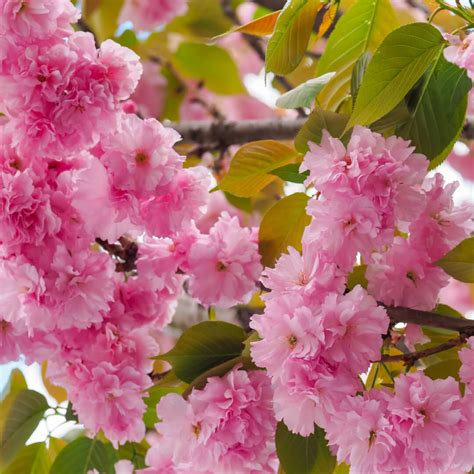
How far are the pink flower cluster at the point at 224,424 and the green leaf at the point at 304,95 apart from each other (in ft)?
0.82

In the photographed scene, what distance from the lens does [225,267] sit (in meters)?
0.92

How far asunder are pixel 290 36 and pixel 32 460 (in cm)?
61

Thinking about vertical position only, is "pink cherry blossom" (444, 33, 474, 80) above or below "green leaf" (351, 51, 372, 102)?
above

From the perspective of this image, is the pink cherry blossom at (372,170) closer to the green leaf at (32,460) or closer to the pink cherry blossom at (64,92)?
the pink cherry blossom at (64,92)

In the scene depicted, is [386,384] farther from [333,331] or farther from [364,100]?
[364,100]

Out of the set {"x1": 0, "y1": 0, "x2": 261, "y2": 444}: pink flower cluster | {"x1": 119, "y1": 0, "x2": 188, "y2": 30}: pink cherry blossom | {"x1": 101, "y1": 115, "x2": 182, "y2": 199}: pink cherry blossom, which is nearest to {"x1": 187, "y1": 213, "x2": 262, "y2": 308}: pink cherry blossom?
{"x1": 0, "y1": 0, "x2": 261, "y2": 444}: pink flower cluster

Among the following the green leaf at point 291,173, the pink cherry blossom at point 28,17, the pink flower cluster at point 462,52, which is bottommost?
the green leaf at point 291,173

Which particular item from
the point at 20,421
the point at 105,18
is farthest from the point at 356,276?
the point at 105,18

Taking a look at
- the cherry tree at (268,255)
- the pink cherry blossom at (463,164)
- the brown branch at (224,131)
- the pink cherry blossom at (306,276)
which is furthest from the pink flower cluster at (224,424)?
the pink cherry blossom at (463,164)

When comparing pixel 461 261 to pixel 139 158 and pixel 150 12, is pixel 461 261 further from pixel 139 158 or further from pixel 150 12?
pixel 150 12

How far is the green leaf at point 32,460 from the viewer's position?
1.11m

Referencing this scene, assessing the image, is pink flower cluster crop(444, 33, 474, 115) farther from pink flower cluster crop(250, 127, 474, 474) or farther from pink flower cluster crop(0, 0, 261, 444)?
pink flower cluster crop(0, 0, 261, 444)

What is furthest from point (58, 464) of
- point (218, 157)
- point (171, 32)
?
point (171, 32)

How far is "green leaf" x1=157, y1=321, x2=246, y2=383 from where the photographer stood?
0.84 meters
